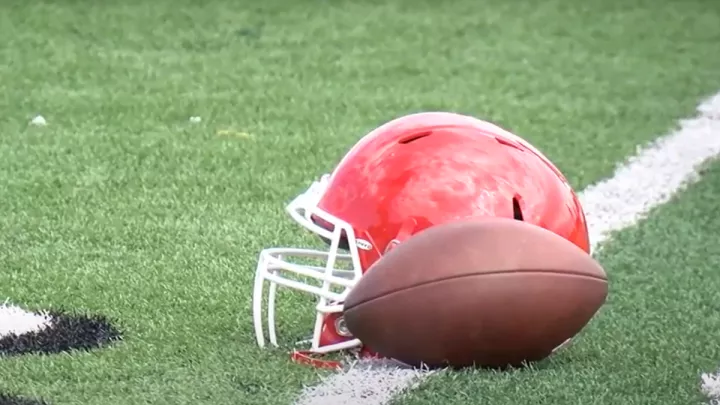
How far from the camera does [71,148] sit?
427 centimetres

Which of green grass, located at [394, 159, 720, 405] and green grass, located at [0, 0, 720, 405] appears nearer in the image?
green grass, located at [394, 159, 720, 405]

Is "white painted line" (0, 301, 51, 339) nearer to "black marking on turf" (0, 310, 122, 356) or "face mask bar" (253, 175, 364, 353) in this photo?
"black marking on turf" (0, 310, 122, 356)

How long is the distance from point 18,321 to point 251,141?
1.73 metres

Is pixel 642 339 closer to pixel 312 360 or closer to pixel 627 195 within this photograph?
pixel 312 360

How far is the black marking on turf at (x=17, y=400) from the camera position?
2289 millimetres

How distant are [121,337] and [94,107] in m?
2.26

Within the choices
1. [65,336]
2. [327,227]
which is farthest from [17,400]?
[327,227]

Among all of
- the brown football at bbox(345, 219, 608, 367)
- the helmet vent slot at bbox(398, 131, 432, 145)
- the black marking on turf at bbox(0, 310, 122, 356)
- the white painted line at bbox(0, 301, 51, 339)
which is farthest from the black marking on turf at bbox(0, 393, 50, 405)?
the helmet vent slot at bbox(398, 131, 432, 145)

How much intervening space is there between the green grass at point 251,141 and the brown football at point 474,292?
0.33 feet

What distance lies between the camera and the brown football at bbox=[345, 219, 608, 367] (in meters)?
2.27

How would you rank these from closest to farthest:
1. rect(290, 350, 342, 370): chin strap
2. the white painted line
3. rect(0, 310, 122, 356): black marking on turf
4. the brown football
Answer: the brown football, rect(290, 350, 342, 370): chin strap, rect(0, 310, 122, 356): black marking on turf, the white painted line

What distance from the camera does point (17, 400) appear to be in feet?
7.55

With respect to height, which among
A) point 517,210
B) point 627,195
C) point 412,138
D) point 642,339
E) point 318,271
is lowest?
point 627,195

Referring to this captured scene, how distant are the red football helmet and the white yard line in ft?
0.33
